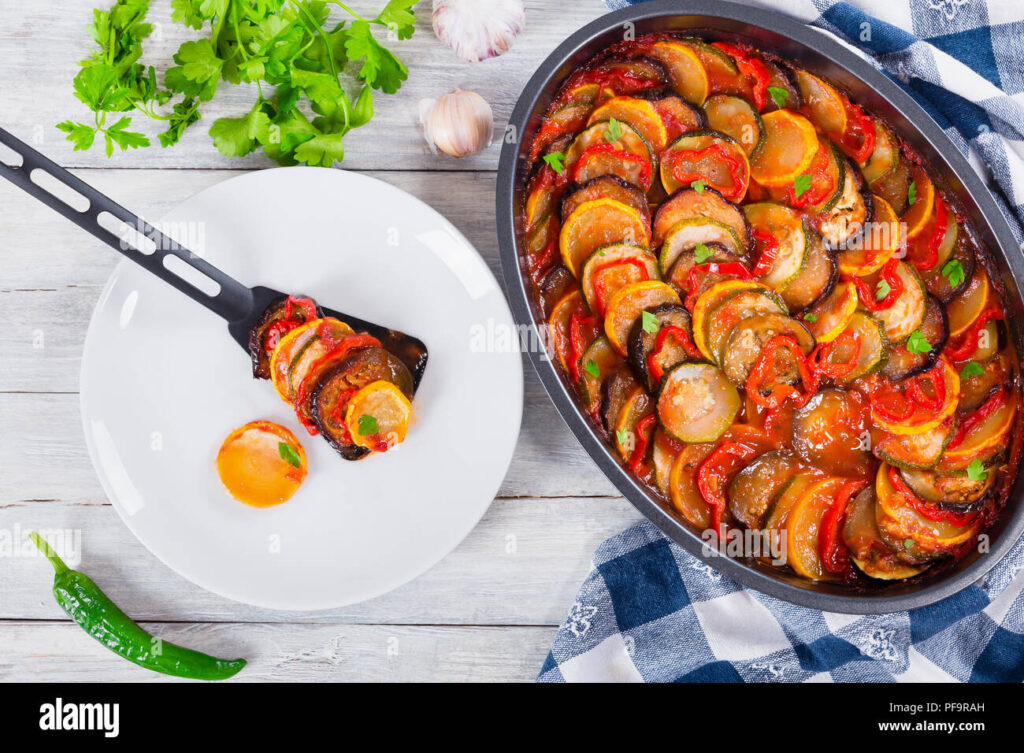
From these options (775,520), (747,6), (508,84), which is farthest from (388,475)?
(747,6)

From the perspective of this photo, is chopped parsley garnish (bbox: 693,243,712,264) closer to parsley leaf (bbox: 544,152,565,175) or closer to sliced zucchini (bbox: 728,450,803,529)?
parsley leaf (bbox: 544,152,565,175)

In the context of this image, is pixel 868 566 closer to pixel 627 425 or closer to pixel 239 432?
pixel 627 425

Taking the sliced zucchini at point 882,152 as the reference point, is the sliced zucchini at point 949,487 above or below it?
below

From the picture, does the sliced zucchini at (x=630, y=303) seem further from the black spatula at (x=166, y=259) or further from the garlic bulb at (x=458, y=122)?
the garlic bulb at (x=458, y=122)

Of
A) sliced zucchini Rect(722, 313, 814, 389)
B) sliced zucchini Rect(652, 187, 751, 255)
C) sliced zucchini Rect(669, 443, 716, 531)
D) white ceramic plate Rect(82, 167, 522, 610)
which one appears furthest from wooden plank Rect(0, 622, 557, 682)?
sliced zucchini Rect(652, 187, 751, 255)

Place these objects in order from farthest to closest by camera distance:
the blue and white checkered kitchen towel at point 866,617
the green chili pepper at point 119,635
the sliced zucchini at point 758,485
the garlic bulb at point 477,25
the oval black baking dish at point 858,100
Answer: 1. the green chili pepper at point 119,635
2. the garlic bulb at point 477,25
3. the blue and white checkered kitchen towel at point 866,617
4. the sliced zucchini at point 758,485
5. the oval black baking dish at point 858,100

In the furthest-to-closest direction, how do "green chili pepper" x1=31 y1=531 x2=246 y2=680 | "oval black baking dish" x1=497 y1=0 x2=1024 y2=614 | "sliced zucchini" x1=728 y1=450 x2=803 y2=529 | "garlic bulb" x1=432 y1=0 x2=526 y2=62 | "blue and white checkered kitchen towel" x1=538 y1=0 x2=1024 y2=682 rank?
1. "green chili pepper" x1=31 y1=531 x2=246 y2=680
2. "garlic bulb" x1=432 y1=0 x2=526 y2=62
3. "blue and white checkered kitchen towel" x1=538 y1=0 x2=1024 y2=682
4. "sliced zucchini" x1=728 y1=450 x2=803 y2=529
5. "oval black baking dish" x1=497 y1=0 x2=1024 y2=614

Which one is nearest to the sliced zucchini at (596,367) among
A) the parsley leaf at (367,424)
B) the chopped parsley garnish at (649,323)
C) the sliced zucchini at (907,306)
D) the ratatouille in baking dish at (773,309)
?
the ratatouille in baking dish at (773,309)
